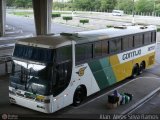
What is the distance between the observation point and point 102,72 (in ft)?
51.0

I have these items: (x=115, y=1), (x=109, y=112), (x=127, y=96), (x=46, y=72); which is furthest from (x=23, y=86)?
(x=115, y=1)

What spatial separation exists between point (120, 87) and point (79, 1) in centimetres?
3310

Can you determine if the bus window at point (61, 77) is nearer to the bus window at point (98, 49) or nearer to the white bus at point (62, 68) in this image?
the white bus at point (62, 68)

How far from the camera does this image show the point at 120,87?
56.9ft

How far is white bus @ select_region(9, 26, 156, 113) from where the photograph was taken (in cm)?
1234

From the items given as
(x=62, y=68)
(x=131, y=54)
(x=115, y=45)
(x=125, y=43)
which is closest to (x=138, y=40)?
(x=131, y=54)

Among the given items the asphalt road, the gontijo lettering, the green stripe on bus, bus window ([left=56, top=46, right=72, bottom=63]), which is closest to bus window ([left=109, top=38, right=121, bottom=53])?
the gontijo lettering

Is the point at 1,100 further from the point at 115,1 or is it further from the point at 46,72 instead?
the point at 115,1

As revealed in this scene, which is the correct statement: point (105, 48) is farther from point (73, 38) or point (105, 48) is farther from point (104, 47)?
point (73, 38)

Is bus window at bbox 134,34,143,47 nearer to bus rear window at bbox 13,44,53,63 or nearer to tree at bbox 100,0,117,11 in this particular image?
bus rear window at bbox 13,44,53,63

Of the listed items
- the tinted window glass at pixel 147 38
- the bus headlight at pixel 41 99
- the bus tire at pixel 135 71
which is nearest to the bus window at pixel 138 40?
the tinted window glass at pixel 147 38

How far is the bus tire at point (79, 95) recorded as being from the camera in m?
13.9

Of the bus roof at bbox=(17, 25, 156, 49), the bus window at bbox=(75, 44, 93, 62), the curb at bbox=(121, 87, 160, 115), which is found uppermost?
the bus roof at bbox=(17, 25, 156, 49)

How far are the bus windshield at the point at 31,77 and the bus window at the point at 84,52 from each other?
6.50ft
